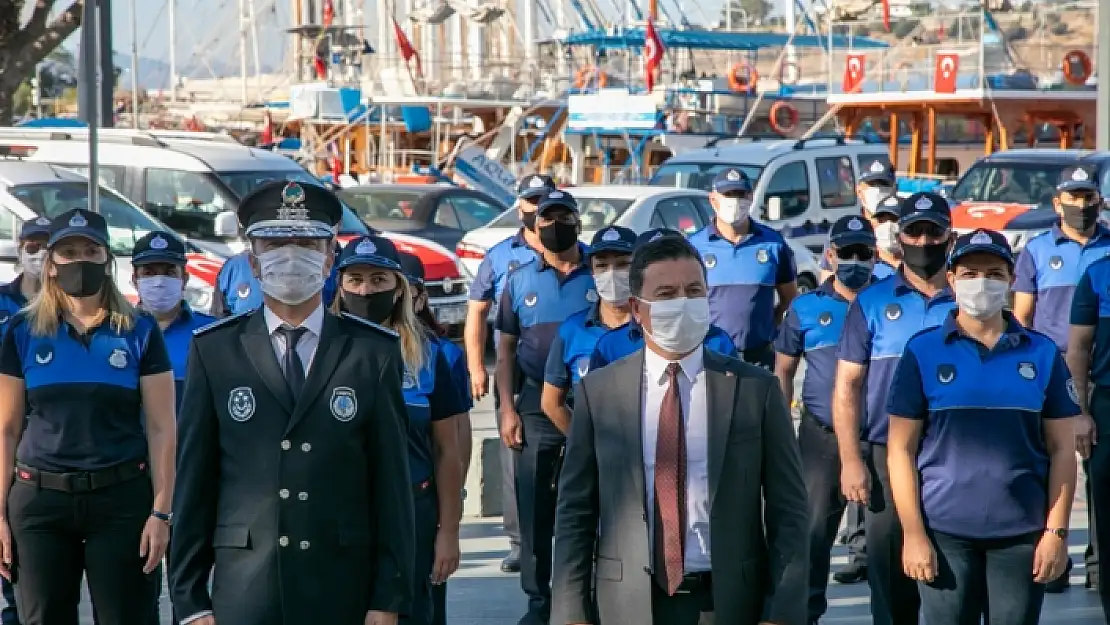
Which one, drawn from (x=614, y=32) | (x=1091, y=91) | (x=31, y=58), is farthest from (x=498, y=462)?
(x=614, y=32)

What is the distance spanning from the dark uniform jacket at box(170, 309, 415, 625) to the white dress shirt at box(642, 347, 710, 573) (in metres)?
0.68

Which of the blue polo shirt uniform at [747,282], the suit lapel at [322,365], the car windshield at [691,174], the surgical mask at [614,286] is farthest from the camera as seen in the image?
the car windshield at [691,174]

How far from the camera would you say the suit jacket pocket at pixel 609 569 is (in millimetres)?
4367

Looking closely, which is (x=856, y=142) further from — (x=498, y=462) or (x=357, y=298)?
(x=357, y=298)

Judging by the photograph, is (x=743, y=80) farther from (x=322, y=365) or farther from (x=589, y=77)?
(x=322, y=365)

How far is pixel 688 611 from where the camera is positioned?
4328mm

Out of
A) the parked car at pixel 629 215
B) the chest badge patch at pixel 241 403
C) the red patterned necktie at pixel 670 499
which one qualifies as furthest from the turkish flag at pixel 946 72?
the chest badge patch at pixel 241 403

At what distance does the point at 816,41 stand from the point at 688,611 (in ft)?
148

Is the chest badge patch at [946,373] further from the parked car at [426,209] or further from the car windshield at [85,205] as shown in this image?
the parked car at [426,209]

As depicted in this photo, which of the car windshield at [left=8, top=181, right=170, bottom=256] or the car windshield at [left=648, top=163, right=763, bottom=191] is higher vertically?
the car windshield at [left=648, top=163, right=763, bottom=191]

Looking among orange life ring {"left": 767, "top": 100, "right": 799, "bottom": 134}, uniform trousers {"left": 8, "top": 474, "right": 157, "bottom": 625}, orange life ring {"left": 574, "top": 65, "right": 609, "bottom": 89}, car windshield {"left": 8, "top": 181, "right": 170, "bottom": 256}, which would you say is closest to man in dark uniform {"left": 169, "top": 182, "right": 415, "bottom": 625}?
uniform trousers {"left": 8, "top": 474, "right": 157, "bottom": 625}

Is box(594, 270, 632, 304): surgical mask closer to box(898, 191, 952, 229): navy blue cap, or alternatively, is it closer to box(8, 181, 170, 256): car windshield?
box(898, 191, 952, 229): navy blue cap

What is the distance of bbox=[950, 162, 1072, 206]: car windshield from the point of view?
776 inches

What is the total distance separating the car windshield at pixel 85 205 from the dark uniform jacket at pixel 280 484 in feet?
33.0
